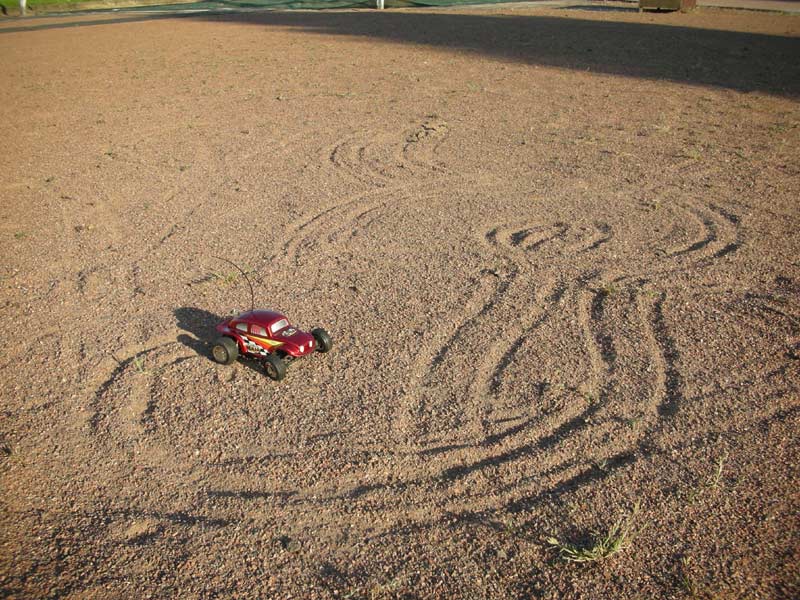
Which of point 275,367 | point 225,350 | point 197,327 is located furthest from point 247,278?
point 275,367

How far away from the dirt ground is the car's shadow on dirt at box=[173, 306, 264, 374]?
0.04 m

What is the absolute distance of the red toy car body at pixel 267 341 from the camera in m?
4.96

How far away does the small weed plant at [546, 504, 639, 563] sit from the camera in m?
3.54

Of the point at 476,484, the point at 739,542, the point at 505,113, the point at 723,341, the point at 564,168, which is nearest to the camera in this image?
the point at 739,542

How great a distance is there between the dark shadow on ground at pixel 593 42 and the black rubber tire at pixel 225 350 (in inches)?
440

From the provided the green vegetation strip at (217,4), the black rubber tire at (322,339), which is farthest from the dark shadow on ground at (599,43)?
the black rubber tire at (322,339)

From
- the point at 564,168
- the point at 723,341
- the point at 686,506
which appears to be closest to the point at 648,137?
the point at 564,168

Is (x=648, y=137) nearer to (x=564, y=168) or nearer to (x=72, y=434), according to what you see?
(x=564, y=168)

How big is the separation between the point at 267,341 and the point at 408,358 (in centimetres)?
114

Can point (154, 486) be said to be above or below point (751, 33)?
below

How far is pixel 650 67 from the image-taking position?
16.5 meters

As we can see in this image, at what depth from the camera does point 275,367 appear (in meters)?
4.89

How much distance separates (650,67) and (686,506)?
15333 mm

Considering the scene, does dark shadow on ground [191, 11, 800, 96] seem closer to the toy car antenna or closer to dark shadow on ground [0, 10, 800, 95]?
dark shadow on ground [0, 10, 800, 95]
